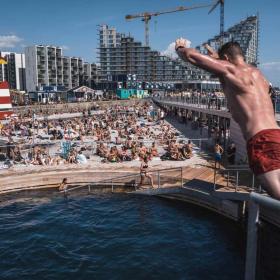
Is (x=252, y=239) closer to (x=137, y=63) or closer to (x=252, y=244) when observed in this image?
(x=252, y=244)

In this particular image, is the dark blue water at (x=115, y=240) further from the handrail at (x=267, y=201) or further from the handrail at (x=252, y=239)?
the handrail at (x=267, y=201)

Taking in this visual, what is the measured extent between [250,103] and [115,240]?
37.6 ft

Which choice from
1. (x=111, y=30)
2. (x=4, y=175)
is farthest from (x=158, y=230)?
(x=111, y=30)

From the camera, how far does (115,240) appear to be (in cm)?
1320

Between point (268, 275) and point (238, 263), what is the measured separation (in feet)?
32.6

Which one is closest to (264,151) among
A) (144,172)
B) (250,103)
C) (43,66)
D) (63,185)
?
(250,103)

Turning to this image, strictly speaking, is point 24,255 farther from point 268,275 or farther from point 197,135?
point 197,135

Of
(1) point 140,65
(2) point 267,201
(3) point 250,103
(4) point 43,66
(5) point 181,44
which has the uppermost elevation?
(1) point 140,65

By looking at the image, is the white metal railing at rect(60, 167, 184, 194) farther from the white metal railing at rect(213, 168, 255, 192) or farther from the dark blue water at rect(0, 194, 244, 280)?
the white metal railing at rect(213, 168, 255, 192)

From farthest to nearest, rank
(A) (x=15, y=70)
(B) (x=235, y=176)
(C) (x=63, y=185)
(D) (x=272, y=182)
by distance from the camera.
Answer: (A) (x=15, y=70), (C) (x=63, y=185), (B) (x=235, y=176), (D) (x=272, y=182)

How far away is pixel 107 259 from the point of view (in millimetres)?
11695

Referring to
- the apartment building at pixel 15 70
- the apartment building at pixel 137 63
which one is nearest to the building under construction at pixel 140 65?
the apartment building at pixel 137 63

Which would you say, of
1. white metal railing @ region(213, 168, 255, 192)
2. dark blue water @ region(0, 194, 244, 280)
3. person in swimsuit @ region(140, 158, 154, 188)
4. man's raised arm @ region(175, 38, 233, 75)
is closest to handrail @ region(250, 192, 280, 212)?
man's raised arm @ region(175, 38, 233, 75)

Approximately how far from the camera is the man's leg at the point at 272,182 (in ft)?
8.02
